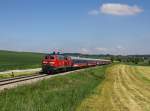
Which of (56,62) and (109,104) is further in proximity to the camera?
(56,62)

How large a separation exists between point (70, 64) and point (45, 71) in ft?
38.9

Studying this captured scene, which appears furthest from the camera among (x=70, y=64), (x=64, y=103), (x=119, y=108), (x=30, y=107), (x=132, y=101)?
(x=70, y=64)

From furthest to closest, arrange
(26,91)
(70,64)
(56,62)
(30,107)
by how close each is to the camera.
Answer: (70,64), (56,62), (26,91), (30,107)

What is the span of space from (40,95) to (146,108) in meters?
7.13

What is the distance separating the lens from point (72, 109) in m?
20.7

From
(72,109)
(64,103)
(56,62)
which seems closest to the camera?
(72,109)

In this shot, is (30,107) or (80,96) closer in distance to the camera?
(30,107)

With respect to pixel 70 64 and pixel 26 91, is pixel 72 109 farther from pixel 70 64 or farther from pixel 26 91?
pixel 70 64

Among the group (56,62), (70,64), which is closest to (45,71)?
A: (56,62)

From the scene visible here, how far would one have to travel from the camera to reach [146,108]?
24344mm

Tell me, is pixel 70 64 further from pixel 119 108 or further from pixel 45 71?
pixel 119 108

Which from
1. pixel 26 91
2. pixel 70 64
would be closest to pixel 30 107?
pixel 26 91

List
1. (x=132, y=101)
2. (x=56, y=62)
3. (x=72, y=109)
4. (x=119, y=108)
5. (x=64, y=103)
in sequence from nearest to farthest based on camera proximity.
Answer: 1. (x=72, y=109)
2. (x=64, y=103)
3. (x=119, y=108)
4. (x=132, y=101)
5. (x=56, y=62)

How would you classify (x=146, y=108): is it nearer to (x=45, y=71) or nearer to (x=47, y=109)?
(x=47, y=109)
